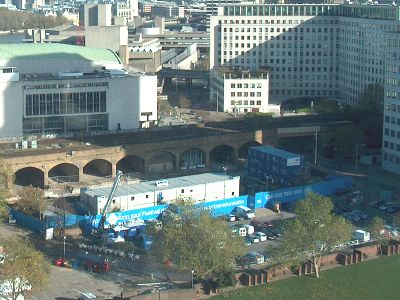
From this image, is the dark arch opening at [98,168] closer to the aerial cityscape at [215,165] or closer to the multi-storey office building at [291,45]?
the aerial cityscape at [215,165]

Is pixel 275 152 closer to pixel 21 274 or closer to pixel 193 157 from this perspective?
pixel 193 157

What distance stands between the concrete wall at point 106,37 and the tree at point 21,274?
36.6m

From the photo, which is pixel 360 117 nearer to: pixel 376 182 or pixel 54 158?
pixel 376 182

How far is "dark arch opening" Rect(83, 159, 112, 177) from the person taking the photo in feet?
99.1

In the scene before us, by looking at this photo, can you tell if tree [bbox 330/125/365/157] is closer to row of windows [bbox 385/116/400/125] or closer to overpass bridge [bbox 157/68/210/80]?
row of windows [bbox 385/116/400/125]

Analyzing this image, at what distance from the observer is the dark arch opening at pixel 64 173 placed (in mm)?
29281

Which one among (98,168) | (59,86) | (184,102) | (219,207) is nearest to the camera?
(219,207)

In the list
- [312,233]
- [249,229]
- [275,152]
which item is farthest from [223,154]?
[312,233]

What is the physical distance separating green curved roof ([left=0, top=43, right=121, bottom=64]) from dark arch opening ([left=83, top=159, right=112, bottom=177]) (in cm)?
866

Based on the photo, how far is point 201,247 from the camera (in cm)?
1884

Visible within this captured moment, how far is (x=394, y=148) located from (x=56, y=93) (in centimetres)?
1280

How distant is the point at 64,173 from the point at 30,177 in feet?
4.37

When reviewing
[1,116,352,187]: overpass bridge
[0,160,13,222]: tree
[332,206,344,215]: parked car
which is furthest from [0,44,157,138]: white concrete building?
[332,206,344,215]: parked car

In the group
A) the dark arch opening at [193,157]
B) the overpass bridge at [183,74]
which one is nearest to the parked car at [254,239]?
the dark arch opening at [193,157]
